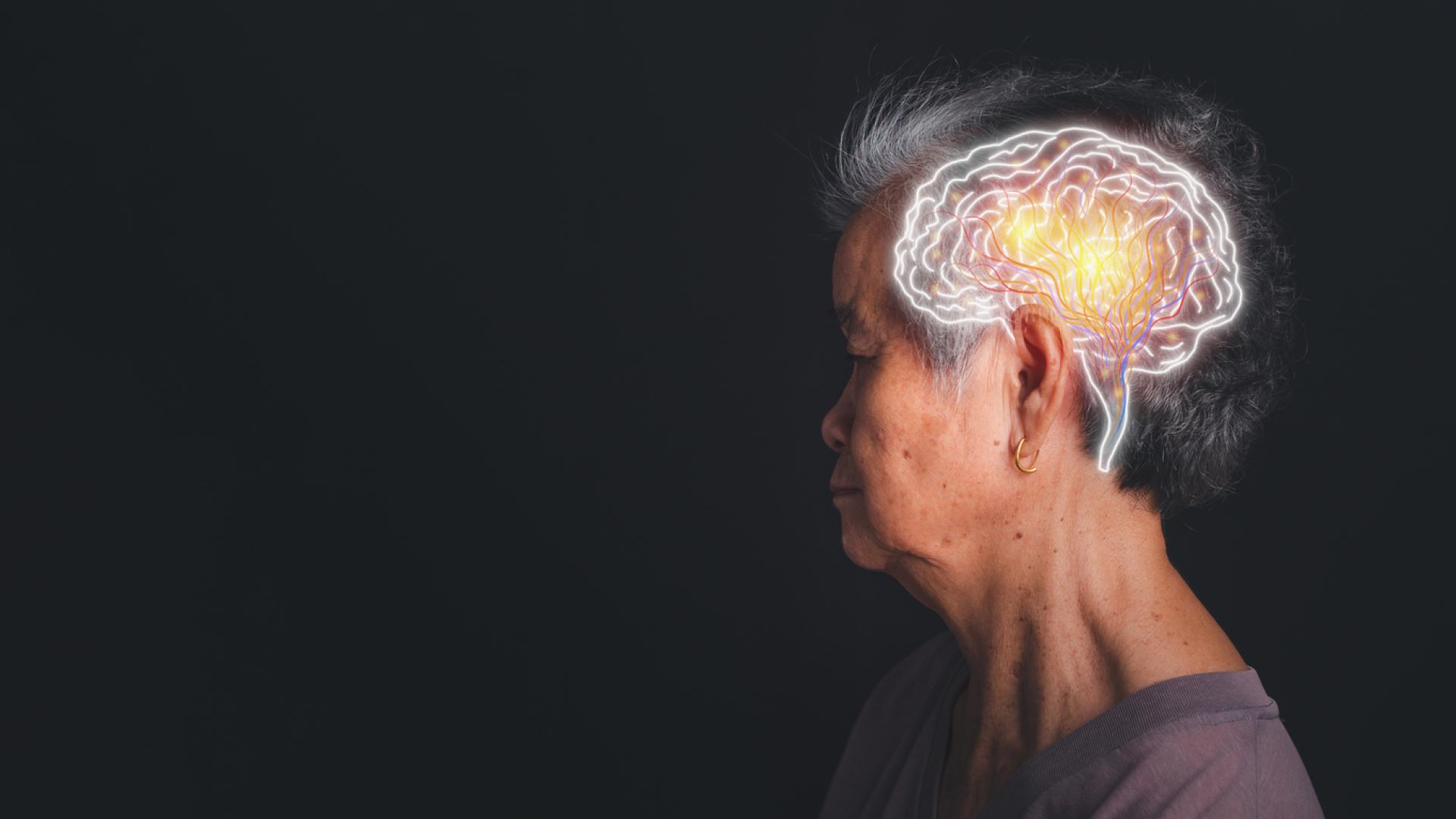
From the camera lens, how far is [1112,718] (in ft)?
4.24

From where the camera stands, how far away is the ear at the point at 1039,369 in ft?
4.41

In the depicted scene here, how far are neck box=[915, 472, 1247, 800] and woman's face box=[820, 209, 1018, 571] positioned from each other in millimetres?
48

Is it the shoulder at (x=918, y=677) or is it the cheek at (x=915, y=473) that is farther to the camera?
the shoulder at (x=918, y=677)

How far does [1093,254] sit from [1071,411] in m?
0.18

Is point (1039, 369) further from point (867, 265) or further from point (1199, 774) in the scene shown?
point (1199, 774)

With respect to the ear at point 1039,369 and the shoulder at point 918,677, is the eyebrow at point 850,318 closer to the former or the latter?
the ear at point 1039,369

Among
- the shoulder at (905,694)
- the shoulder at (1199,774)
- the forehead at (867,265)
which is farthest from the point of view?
the shoulder at (905,694)

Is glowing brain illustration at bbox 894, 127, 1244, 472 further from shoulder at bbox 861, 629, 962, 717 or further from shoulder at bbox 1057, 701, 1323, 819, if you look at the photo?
shoulder at bbox 861, 629, 962, 717

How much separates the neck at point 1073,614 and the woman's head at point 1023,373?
41 mm

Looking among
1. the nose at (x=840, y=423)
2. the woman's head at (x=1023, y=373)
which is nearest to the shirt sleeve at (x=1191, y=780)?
the woman's head at (x=1023, y=373)

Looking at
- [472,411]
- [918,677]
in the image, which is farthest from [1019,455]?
[472,411]

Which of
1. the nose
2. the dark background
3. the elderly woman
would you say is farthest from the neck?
the dark background

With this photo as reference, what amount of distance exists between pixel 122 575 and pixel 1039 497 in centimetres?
182

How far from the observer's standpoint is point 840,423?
5.12ft
